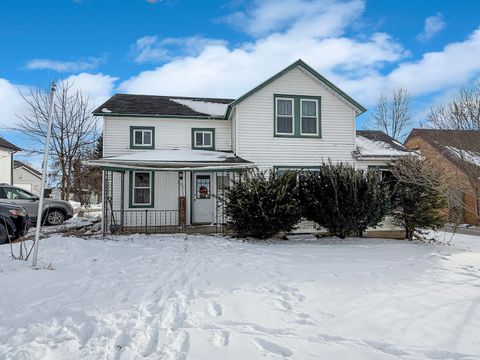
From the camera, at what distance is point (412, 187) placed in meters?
12.2

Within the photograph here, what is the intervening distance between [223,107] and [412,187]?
9.26 meters

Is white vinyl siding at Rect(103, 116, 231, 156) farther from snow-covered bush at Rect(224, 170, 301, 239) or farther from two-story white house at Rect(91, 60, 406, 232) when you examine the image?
snow-covered bush at Rect(224, 170, 301, 239)

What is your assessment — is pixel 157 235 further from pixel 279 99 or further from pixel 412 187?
pixel 412 187

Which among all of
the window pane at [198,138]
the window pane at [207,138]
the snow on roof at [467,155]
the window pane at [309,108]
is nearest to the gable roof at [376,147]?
the window pane at [309,108]

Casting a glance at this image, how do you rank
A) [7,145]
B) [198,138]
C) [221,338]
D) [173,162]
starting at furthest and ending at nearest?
[7,145] < [198,138] < [173,162] < [221,338]

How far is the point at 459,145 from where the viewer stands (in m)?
9.31

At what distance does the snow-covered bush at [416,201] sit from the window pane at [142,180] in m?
9.86

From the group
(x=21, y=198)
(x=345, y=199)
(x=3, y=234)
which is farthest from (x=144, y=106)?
(x=345, y=199)

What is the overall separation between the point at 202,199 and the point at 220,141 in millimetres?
2779

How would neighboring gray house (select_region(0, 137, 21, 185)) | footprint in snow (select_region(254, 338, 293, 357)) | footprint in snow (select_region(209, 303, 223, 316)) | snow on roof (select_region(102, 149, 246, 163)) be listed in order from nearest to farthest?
footprint in snow (select_region(254, 338, 293, 357)), footprint in snow (select_region(209, 303, 223, 316)), snow on roof (select_region(102, 149, 246, 163)), neighboring gray house (select_region(0, 137, 21, 185))

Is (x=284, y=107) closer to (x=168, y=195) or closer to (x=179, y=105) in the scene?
(x=179, y=105)

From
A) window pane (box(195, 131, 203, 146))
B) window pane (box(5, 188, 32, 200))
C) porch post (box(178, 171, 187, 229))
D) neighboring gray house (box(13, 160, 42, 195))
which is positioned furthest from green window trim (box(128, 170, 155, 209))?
neighboring gray house (box(13, 160, 42, 195))

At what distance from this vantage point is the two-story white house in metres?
14.3

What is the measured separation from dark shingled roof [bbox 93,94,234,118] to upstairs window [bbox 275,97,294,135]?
304 centimetres
